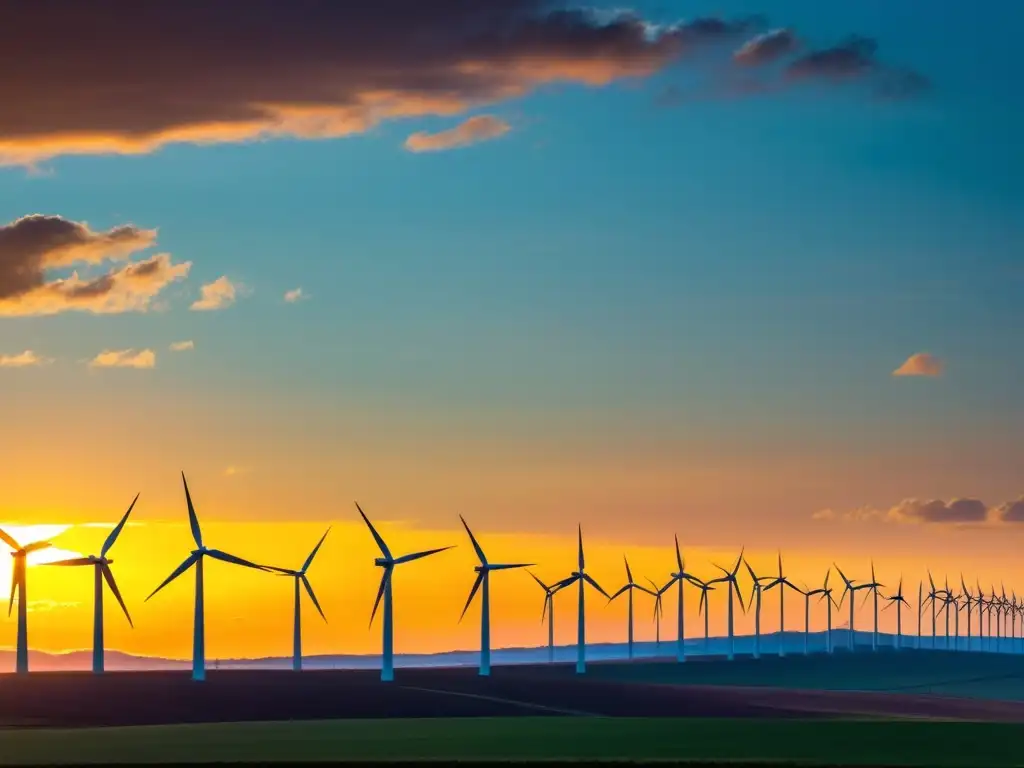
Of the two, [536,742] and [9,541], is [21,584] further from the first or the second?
[536,742]

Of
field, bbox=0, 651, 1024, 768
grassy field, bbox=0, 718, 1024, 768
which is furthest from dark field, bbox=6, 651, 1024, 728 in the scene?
grassy field, bbox=0, 718, 1024, 768

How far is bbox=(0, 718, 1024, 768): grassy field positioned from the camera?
10306 centimetres

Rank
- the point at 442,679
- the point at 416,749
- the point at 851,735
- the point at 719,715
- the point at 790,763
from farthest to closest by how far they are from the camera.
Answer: the point at 442,679, the point at 719,715, the point at 851,735, the point at 416,749, the point at 790,763

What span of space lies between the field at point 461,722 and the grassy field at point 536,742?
0.13 m

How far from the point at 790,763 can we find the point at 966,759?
12088mm

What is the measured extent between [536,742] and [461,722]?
1002 inches

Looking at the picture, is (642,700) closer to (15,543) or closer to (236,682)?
(236,682)

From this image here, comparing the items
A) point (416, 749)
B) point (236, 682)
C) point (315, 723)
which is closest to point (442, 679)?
point (236, 682)

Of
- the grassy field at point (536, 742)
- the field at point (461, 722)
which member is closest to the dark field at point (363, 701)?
the field at point (461, 722)

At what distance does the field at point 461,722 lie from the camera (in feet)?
350

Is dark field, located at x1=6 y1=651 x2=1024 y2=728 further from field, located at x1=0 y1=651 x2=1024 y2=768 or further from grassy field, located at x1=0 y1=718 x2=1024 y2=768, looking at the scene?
grassy field, located at x1=0 y1=718 x2=1024 y2=768

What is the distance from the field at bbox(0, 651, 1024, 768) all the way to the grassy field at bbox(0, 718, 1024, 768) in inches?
5.2

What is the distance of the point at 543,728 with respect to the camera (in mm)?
130125

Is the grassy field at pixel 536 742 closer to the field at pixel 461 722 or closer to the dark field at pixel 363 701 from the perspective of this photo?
the field at pixel 461 722
